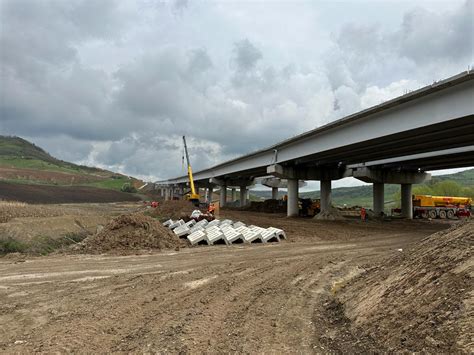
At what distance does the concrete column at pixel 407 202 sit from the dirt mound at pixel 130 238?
32309 millimetres

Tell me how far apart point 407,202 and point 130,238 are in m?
35.6

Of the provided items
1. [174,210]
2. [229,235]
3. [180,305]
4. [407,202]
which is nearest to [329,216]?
[407,202]

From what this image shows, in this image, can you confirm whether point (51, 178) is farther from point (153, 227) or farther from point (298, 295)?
point (298, 295)

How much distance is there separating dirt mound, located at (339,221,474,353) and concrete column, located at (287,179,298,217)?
31645 millimetres

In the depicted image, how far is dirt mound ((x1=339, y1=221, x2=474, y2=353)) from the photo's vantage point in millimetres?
4398

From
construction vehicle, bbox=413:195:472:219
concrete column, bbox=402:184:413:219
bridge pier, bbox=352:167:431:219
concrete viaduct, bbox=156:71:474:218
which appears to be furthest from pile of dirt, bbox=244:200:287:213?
construction vehicle, bbox=413:195:472:219

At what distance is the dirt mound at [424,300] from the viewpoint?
14.4 feet

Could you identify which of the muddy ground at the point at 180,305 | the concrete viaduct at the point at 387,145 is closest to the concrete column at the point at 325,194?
the concrete viaduct at the point at 387,145

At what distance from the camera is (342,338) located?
547cm

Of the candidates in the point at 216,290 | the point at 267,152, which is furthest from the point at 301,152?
the point at 216,290

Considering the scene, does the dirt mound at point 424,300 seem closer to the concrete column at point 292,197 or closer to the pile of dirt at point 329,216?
the pile of dirt at point 329,216

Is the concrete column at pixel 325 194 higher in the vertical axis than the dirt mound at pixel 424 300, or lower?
higher

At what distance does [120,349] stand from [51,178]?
126 m

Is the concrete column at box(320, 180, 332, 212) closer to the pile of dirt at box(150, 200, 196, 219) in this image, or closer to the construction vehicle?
the construction vehicle
